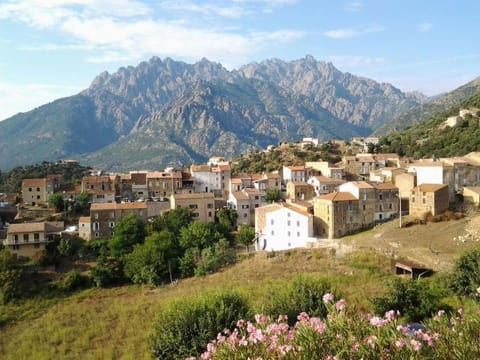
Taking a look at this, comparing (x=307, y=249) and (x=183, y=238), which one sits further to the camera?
(x=183, y=238)

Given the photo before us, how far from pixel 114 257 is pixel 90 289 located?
523 cm

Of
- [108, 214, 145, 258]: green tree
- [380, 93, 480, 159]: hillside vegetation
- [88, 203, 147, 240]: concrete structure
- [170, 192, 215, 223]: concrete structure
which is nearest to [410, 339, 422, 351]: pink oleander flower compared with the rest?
[108, 214, 145, 258]: green tree

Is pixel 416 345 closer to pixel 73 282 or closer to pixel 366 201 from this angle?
pixel 366 201

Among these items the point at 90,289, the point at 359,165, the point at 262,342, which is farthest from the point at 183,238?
the point at 262,342

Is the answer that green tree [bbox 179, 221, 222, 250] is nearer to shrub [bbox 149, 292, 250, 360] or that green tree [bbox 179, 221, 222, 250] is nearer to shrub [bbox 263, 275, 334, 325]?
shrub [bbox 263, 275, 334, 325]

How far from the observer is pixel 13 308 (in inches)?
1649

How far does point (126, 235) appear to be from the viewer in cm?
5297

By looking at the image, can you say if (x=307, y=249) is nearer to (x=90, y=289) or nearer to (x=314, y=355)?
(x=90, y=289)

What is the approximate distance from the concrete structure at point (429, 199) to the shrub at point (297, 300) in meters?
25.1

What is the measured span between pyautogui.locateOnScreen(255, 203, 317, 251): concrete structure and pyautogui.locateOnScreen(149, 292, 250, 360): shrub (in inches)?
1002

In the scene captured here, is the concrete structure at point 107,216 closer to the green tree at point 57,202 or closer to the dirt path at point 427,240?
the green tree at point 57,202

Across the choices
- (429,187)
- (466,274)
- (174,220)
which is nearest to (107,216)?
(174,220)

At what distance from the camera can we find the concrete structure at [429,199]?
46.0 m

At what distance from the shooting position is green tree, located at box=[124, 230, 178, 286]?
47.6 metres
